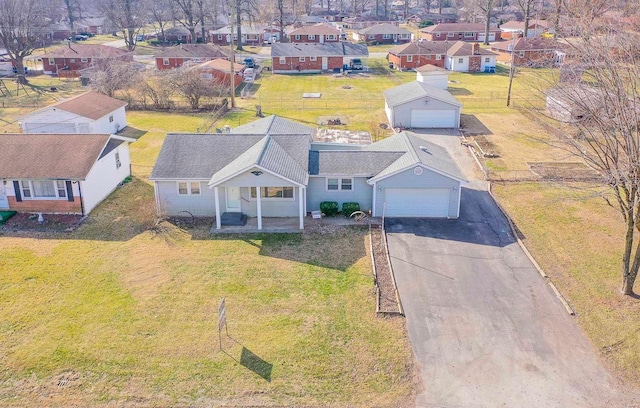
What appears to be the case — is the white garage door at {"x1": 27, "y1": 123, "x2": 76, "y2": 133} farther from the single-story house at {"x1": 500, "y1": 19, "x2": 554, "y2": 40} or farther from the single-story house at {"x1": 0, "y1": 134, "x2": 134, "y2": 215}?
the single-story house at {"x1": 500, "y1": 19, "x2": 554, "y2": 40}

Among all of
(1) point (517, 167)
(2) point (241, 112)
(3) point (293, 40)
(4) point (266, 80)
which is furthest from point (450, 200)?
(3) point (293, 40)

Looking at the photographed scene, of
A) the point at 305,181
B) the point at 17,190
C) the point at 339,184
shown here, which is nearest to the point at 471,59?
the point at 339,184

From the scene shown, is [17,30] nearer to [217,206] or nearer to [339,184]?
[217,206]

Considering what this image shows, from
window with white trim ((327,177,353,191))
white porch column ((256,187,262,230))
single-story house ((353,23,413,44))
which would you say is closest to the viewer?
white porch column ((256,187,262,230))

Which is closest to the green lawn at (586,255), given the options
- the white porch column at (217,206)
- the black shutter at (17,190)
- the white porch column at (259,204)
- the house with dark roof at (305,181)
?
the house with dark roof at (305,181)

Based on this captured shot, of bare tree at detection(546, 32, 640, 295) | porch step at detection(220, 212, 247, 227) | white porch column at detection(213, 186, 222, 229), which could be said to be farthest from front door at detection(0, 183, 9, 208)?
bare tree at detection(546, 32, 640, 295)

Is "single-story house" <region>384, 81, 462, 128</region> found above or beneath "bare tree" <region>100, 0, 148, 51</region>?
beneath
